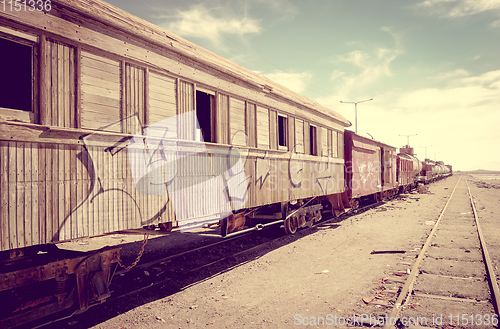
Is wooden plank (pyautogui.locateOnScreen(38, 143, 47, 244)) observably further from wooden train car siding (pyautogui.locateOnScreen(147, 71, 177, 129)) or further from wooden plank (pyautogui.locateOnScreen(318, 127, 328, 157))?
wooden plank (pyautogui.locateOnScreen(318, 127, 328, 157))

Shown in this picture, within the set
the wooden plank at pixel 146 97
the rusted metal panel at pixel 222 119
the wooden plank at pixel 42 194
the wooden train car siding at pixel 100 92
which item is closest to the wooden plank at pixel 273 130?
the rusted metal panel at pixel 222 119

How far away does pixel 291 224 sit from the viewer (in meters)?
10.4

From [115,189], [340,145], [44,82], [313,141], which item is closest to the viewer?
[44,82]

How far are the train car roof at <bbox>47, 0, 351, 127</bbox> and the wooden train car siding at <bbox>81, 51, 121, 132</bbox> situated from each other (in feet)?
1.93

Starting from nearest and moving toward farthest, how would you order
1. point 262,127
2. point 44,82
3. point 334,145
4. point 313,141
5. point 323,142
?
point 44,82 → point 262,127 → point 313,141 → point 323,142 → point 334,145

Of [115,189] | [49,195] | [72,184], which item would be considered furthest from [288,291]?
[49,195]

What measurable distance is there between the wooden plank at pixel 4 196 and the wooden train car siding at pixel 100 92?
1.04 meters

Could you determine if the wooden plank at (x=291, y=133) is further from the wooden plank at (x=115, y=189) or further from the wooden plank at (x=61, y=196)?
the wooden plank at (x=61, y=196)

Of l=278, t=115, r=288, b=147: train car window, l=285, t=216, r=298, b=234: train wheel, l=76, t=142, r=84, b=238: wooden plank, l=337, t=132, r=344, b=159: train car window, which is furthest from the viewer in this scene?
l=337, t=132, r=344, b=159: train car window

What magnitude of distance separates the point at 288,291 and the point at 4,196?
479 centimetres

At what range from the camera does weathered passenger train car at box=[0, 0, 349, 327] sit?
3615 mm

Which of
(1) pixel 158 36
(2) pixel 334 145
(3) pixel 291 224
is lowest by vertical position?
(3) pixel 291 224

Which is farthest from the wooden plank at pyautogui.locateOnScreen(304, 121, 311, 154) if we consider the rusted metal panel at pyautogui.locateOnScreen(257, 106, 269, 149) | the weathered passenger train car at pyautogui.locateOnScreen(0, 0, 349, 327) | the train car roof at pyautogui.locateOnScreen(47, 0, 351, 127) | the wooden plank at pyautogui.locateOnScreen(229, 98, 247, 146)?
the weathered passenger train car at pyautogui.locateOnScreen(0, 0, 349, 327)

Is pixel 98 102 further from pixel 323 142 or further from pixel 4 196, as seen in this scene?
pixel 323 142
